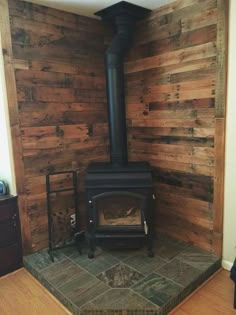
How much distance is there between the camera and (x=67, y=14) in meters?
2.57

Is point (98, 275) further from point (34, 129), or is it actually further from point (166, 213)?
point (34, 129)

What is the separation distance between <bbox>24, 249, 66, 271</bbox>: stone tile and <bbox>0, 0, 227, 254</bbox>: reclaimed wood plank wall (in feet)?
0.30

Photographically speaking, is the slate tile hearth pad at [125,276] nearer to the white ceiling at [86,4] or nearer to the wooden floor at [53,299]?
the wooden floor at [53,299]

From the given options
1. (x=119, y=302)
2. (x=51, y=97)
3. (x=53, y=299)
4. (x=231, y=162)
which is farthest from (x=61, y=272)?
(x=231, y=162)

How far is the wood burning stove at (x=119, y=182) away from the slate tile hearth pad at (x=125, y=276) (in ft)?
0.46

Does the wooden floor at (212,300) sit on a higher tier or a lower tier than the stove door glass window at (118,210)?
lower

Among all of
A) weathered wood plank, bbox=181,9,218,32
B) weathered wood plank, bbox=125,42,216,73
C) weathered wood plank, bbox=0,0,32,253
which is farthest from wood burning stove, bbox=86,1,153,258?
weathered wood plank, bbox=0,0,32,253

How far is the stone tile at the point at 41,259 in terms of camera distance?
7.77 feet

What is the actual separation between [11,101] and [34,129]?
313mm

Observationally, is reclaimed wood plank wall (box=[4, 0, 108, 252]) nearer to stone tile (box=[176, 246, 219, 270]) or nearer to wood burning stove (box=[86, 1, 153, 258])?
wood burning stove (box=[86, 1, 153, 258])

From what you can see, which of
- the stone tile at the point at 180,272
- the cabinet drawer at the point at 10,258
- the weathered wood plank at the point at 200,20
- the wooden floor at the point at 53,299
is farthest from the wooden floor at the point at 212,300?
the weathered wood plank at the point at 200,20

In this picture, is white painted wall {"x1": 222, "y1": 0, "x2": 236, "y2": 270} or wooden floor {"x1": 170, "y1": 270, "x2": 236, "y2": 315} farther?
white painted wall {"x1": 222, "y1": 0, "x2": 236, "y2": 270}

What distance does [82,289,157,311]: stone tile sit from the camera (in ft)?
6.07

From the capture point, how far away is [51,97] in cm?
256
